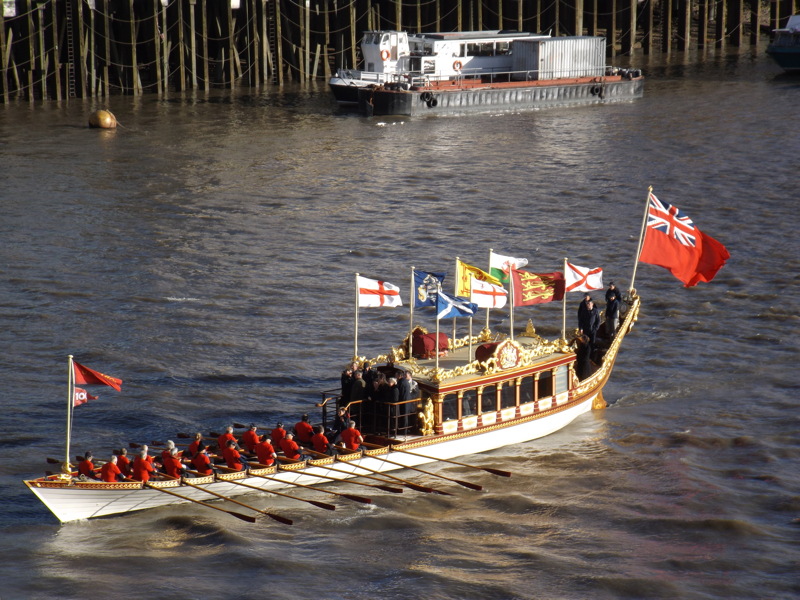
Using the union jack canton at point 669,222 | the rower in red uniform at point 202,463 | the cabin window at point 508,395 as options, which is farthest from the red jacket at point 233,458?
the union jack canton at point 669,222

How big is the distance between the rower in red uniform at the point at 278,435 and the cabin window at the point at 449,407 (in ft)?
12.4

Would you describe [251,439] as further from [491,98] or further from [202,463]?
[491,98]

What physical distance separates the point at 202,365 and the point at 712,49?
7447cm

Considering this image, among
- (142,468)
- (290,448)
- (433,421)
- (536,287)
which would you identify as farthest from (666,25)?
(142,468)

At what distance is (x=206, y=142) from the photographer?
64688mm

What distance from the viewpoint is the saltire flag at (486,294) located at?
91.7 feet

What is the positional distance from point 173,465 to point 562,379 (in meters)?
10.1

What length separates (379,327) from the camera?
124ft

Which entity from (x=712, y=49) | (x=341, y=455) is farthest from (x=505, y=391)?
(x=712, y=49)

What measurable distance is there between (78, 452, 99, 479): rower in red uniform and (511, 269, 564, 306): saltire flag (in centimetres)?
1041

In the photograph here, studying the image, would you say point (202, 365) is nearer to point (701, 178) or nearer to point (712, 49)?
point (701, 178)

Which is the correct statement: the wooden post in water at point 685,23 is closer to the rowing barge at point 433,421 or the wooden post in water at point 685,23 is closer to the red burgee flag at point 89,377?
the rowing barge at point 433,421

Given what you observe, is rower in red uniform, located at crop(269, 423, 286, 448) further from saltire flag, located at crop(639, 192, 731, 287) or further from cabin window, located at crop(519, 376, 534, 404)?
saltire flag, located at crop(639, 192, 731, 287)

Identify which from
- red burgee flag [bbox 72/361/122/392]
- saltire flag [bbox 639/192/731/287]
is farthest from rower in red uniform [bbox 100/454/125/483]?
saltire flag [bbox 639/192/731/287]
